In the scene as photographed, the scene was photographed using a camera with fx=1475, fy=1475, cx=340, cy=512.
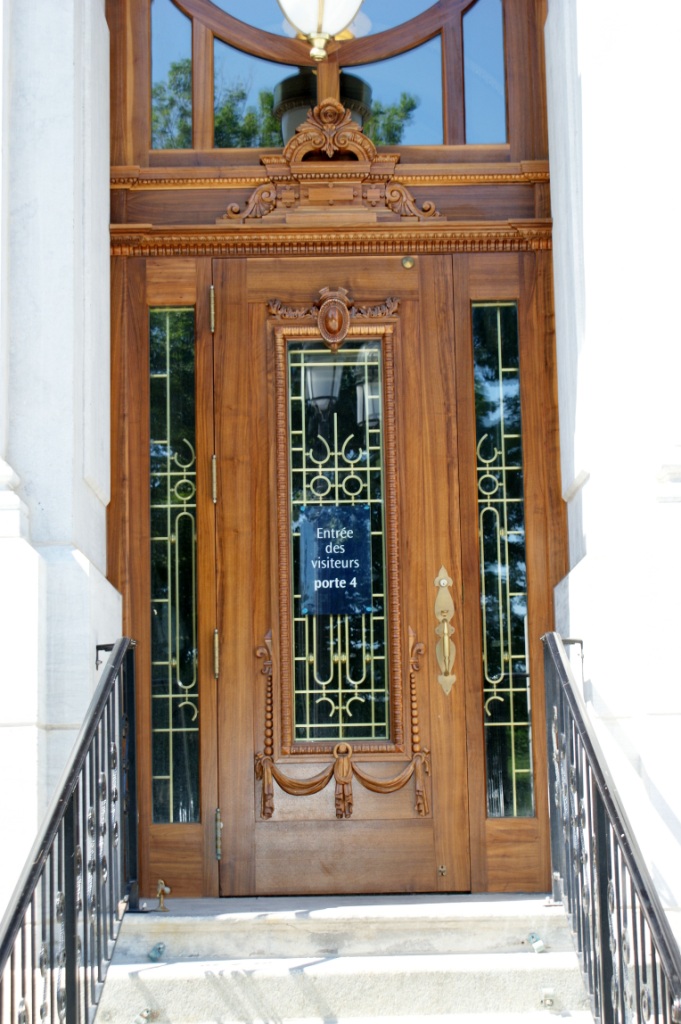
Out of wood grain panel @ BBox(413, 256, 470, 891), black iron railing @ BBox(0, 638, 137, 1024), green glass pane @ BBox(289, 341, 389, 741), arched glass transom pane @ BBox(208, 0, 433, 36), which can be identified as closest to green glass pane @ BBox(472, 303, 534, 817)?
wood grain panel @ BBox(413, 256, 470, 891)

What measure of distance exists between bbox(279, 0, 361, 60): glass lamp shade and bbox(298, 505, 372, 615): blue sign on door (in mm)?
1905

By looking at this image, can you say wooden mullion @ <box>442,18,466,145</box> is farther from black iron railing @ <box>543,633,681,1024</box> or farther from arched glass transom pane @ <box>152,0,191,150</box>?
black iron railing @ <box>543,633,681,1024</box>

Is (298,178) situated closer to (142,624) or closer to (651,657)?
(142,624)

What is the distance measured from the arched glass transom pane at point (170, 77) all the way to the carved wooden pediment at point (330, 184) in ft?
1.51

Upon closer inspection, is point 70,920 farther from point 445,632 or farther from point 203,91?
point 203,91

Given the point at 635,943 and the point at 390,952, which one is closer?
the point at 635,943

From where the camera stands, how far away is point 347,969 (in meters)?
5.09

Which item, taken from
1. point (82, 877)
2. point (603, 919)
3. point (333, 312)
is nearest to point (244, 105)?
point (333, 312)

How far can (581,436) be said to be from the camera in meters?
5.81

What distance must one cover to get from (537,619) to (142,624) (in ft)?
5.53

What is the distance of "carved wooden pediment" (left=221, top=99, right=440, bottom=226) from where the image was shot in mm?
6590

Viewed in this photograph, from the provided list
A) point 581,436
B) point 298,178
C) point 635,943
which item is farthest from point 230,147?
point 635,943

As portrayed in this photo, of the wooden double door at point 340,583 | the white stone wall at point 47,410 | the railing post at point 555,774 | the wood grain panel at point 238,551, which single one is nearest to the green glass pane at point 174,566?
the wooden double door at point 340,583

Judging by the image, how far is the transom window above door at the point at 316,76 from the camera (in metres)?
6.73
